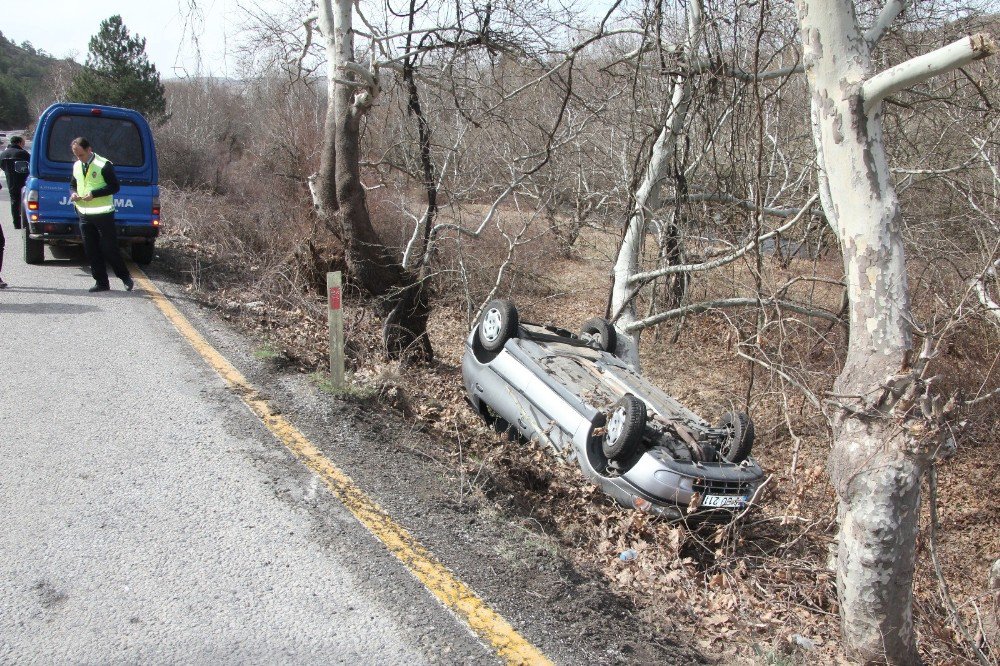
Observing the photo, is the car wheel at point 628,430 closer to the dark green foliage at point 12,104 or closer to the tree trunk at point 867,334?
the tree trunk at point 867,334

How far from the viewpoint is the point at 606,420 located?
5754mm

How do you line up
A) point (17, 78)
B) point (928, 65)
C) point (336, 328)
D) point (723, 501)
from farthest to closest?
point (17, 78) → point (336, 328) → point (723, 501) → point (928, 65)

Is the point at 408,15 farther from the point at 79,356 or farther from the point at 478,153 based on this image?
the point at 79,356

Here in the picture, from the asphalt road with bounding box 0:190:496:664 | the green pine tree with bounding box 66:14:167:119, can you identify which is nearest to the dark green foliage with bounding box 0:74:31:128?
the green pine tree with bounding box 66:14:167:119

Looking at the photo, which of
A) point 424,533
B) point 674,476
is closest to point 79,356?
point 424,533

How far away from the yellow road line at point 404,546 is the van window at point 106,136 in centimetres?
629

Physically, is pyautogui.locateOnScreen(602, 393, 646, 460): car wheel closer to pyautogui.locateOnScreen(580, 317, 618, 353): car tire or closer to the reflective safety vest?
pyautogui.locateOnScreen(580, 317, 618, 353): car tire

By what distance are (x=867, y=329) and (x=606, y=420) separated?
233cm

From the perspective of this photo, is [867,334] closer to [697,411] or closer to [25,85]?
[697,411]

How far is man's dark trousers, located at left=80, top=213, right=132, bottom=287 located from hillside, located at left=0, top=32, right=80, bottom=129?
4070cm

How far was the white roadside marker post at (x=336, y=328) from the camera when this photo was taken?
638 centimetres

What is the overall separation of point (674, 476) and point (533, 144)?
10.3m

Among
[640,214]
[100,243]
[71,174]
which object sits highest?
[71,174]

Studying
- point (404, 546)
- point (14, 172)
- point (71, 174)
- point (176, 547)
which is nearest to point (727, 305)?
→ point (404, 546)
